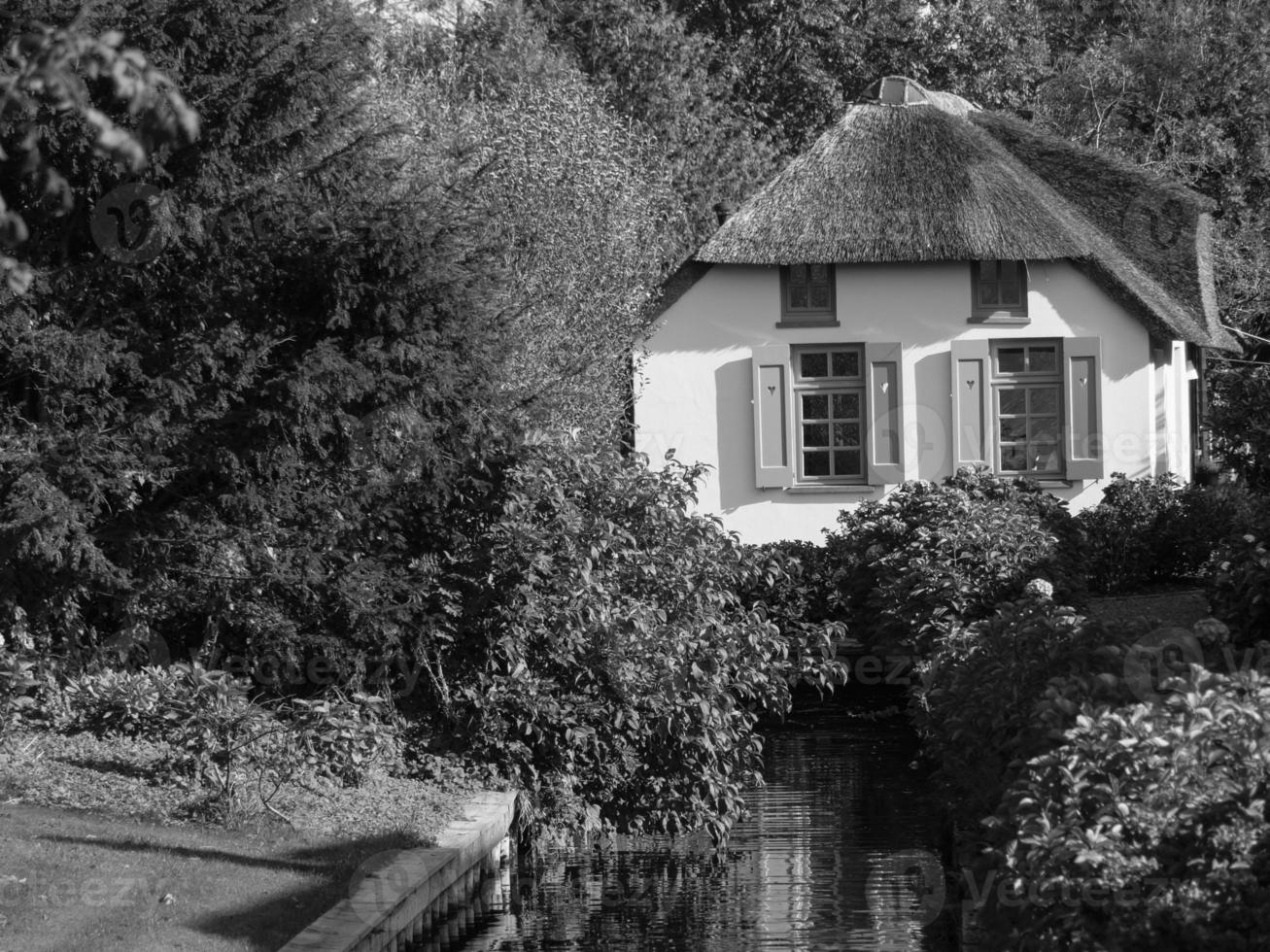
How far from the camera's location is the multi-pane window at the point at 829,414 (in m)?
20.2

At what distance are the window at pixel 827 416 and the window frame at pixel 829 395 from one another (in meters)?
0.01

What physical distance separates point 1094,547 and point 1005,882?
12.5 metres

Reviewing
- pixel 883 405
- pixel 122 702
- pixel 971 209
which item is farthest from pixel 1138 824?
pixel 971 209

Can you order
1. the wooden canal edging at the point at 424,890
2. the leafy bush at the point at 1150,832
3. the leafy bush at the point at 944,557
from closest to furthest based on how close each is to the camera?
1. the leafy bush at the point at 1150,832
2. the wooden canal edging at the point at 424,890
3. the leafy bush at the point at 944,557

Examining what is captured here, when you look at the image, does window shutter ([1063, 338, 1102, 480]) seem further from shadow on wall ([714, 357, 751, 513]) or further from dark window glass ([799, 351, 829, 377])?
shadow on wall ([714, 357, 751, 513])

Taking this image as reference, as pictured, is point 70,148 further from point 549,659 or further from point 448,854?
point 448,854

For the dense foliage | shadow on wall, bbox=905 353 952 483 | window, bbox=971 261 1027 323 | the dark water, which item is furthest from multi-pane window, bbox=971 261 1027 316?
the dense foliage

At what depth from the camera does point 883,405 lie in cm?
1994

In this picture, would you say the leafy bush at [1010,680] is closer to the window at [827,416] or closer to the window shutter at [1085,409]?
the window at [827,416]

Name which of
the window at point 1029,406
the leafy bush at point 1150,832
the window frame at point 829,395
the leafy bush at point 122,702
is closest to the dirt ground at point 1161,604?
the window at point 1029,406

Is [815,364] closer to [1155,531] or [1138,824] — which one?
[1155,531]

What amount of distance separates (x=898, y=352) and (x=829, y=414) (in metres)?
1.21

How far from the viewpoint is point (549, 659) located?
10016 mm

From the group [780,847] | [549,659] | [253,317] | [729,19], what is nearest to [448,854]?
[549,659]
